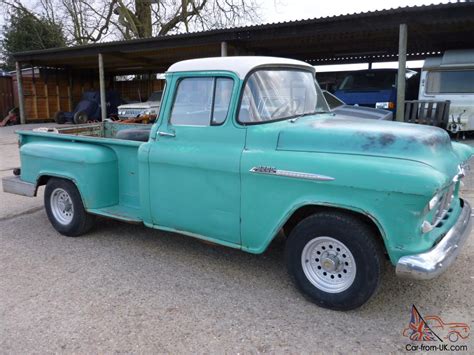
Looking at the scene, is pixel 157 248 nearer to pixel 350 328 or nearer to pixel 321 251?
pixel 321 251

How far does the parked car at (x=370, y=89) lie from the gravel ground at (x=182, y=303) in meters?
9.55

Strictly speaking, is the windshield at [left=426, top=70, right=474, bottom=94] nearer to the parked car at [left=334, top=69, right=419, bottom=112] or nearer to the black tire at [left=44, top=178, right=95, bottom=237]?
the parked car at [left=334, top=69, right=419, bottom=112]

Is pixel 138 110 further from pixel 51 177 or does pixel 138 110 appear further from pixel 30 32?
pixel 30 32

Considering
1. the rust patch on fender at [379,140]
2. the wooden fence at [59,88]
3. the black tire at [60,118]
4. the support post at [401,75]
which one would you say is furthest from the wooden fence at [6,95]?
the rust patch on fender at [379,140]

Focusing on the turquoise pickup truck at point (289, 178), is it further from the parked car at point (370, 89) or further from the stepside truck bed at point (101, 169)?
the parked car at point (370, 89)

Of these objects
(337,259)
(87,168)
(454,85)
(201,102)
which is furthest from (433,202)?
(454,85)

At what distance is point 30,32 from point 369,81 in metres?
25.9

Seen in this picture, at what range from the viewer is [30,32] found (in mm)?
30156

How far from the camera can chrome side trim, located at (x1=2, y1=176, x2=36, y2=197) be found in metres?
5.33

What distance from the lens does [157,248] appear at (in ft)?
15.5

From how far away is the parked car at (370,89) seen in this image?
13.5 metres

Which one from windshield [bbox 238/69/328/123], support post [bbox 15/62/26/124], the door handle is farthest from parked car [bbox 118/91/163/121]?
windshield [bbox 238/69/328/123]

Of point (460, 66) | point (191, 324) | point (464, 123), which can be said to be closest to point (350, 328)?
point (191, 324)

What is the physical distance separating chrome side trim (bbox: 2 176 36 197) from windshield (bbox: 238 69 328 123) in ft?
10.4
